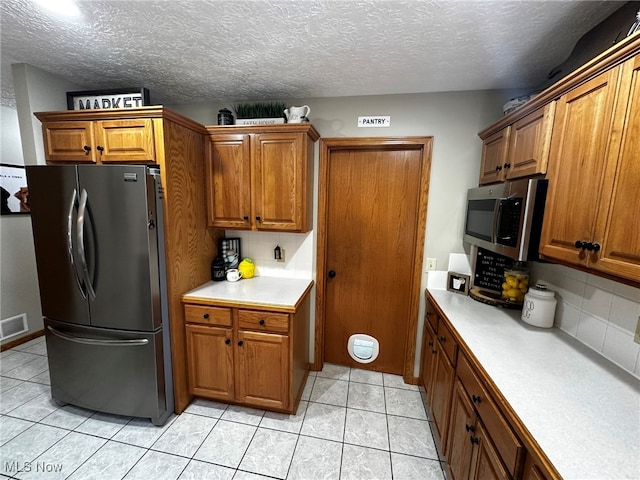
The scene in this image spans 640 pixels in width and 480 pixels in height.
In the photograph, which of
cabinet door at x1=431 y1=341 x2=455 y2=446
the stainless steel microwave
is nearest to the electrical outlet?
the stainless steel microwave

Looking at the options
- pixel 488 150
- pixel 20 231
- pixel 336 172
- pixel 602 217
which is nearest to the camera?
pixel 602 217

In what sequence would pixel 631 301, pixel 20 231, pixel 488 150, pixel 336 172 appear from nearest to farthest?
pixel 631 301
pixel 488 150
pixel 336 172
pixel 20 231

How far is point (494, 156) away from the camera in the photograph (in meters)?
1.74

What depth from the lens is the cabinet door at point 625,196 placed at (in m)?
0.85

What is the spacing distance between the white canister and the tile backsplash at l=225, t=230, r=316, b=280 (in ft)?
5.13

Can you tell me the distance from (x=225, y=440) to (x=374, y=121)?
2.60m

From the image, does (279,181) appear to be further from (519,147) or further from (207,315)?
(519,147)

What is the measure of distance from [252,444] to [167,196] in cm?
174

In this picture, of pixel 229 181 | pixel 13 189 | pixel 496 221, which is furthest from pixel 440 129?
pixel 13 189

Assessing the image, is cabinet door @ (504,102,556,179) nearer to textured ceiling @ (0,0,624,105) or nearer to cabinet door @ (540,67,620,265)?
cabinet door @ (540,67,620,265)

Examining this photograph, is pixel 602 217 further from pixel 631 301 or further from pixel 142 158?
pixel 142 158

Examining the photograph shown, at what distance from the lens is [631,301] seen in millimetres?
1115

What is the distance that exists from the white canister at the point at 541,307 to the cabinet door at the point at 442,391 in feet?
1.78

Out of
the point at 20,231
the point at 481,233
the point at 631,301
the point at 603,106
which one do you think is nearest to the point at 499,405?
the point at 631,301
